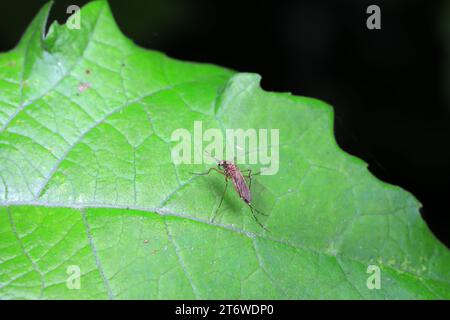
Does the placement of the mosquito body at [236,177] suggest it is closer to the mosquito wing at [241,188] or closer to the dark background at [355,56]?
the mosquito wing at [241,188]

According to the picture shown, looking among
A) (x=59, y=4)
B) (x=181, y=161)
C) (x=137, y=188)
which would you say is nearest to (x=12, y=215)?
(x=137, y=188)

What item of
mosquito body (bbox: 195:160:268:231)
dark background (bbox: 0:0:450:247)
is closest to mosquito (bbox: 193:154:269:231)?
mosquito body (bbox: 195:160:268:231)

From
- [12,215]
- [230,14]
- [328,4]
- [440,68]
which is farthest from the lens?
[328,4]

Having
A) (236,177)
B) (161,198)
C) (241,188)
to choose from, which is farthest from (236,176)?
(161,198)

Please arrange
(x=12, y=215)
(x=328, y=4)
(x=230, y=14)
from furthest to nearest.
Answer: (x=328, y=4) < (x=230, y=14) < (x=12, y=215)

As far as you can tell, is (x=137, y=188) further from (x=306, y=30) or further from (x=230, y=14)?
(x=306, y=30)

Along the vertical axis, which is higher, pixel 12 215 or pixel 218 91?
pixel 218 91

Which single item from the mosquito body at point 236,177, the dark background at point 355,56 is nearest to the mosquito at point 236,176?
the mosquito body at point 236,177
